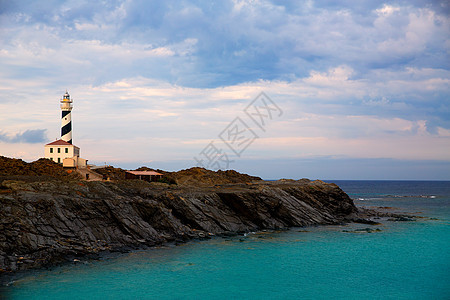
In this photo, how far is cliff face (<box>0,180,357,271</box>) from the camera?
29.3m

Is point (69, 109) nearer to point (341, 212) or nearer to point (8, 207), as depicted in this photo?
point (8, 207)

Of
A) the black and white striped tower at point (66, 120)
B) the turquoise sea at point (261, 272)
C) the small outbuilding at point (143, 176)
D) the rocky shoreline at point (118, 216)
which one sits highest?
the black and white striped tower at point (66, 120)

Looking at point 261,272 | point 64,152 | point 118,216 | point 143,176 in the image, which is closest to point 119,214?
point 118,216

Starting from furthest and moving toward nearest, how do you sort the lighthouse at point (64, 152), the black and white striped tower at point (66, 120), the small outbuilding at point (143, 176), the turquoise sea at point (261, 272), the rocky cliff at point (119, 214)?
the black and white striped tower at point (66, 120)
the lighthouse at point (64, 152)
the small outbuilding at point (143, 176)
the rocky cliff at point (119, 214)
the turquoise sea at point (261, 272)

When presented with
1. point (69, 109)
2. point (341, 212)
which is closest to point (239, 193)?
point (341, 212)

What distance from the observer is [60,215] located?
3328cm

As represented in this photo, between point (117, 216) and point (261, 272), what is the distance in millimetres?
16480

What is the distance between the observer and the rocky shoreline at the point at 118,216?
29234 mm

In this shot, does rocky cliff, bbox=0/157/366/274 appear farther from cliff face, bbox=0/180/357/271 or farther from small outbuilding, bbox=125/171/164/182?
small outbuilding, bbox=125/171/164/182

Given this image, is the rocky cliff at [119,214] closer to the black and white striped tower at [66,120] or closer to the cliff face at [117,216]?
the cliff face at [117,216]

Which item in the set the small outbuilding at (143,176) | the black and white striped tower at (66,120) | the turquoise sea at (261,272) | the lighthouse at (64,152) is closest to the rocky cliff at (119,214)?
the turquoise sea at (261,272)

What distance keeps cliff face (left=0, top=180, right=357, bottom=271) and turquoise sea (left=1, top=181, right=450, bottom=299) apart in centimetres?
278

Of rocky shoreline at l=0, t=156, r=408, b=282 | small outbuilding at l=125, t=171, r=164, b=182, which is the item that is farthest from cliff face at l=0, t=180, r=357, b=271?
small outbuilding at l=125, t=171, r=164, b=182

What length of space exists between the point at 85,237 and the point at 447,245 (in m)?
38.7
